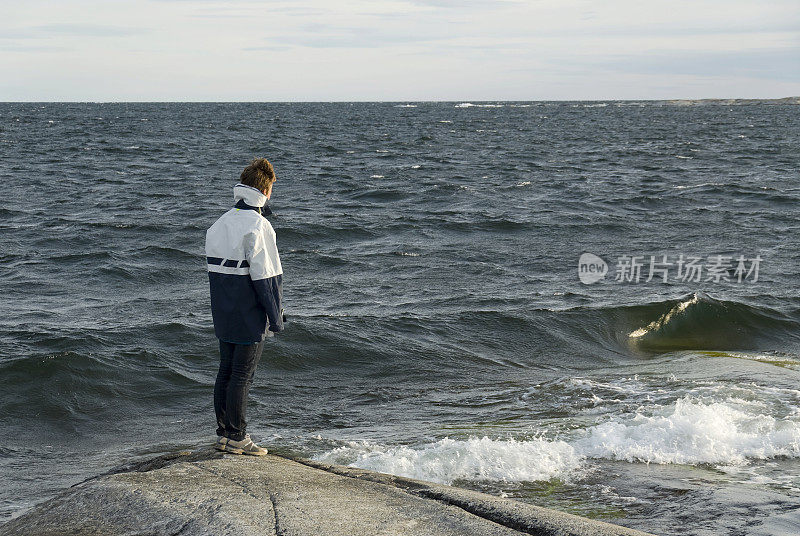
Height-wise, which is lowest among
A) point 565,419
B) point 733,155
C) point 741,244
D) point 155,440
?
point 155,440

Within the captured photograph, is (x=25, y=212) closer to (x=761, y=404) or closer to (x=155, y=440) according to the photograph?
(x=155, y=440)

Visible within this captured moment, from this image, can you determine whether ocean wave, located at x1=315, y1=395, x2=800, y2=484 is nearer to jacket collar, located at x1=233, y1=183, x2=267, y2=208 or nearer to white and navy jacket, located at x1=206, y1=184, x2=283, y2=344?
white and navy jacket, located at x1=206, y1=184, x2=283, y2=344

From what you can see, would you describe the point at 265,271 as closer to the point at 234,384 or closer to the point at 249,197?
the point at 249,197

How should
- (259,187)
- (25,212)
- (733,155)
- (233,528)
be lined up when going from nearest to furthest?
(233,528) → (259,187) → (25,212) → (733,155)

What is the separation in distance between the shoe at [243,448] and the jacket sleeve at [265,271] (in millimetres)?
939

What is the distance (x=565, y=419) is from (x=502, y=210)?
1548 cm

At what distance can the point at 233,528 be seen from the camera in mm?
4117

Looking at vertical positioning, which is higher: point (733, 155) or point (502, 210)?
point (733, 155)

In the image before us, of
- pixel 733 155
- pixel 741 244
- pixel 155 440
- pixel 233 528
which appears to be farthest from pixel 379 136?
pixel 233 528

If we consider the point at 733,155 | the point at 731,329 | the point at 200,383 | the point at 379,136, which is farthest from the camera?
the point at 379,136

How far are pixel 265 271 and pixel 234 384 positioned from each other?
90 cm

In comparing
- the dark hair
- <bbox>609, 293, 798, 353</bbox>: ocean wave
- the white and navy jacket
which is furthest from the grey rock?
<bbox>609, 293, 798, 353</bbox>: ocean wave

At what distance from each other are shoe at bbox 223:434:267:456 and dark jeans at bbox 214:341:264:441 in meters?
0.03

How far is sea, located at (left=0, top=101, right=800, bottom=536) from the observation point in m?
6.48
